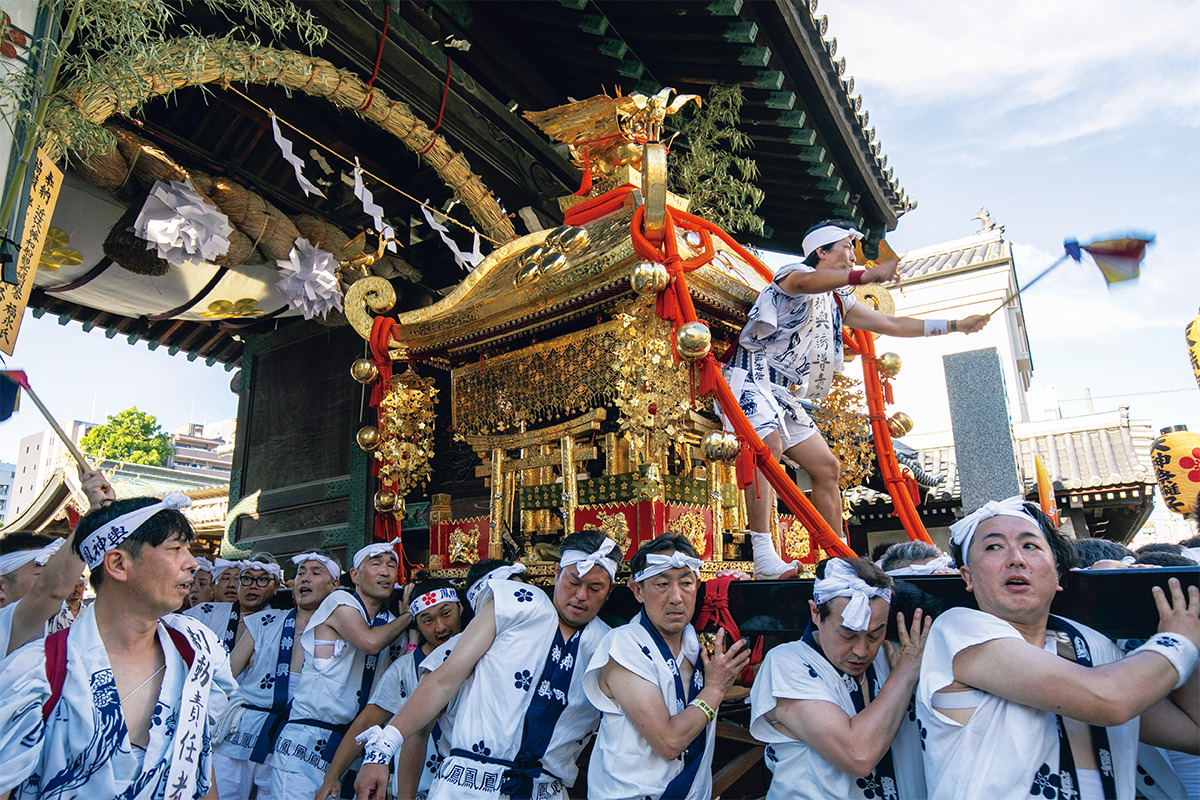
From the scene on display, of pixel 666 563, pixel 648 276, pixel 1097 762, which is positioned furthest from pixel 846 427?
pixel 1097 762

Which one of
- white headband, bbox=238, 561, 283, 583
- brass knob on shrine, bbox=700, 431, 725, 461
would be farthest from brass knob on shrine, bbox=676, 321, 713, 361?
white headband, bbox=238, 561, 283, 583

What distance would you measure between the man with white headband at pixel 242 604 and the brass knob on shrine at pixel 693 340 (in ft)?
10.4

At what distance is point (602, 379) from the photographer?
14.1 ft

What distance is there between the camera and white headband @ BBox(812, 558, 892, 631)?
7.11 ft

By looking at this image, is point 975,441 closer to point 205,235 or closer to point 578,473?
point 578,473

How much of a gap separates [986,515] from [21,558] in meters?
3.61

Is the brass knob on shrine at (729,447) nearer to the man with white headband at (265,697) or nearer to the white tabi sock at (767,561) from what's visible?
the white tabi sock at (767,561)

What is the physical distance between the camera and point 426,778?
11.0 feet

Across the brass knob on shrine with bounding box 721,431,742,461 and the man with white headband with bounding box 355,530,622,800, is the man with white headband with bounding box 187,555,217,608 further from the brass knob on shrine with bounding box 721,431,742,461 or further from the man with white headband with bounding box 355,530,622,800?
the brass knob on shrine with bounding box 721,431,742,461

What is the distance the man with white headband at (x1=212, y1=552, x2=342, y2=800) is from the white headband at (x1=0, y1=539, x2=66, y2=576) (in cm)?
128

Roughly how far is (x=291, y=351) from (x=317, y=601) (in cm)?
448

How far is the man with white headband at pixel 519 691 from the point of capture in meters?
2.65

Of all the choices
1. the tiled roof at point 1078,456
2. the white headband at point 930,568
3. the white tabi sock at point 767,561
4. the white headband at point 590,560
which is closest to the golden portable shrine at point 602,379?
the white tabi sock at point 767,561

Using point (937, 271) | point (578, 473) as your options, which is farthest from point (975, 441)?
point (937, 271)
